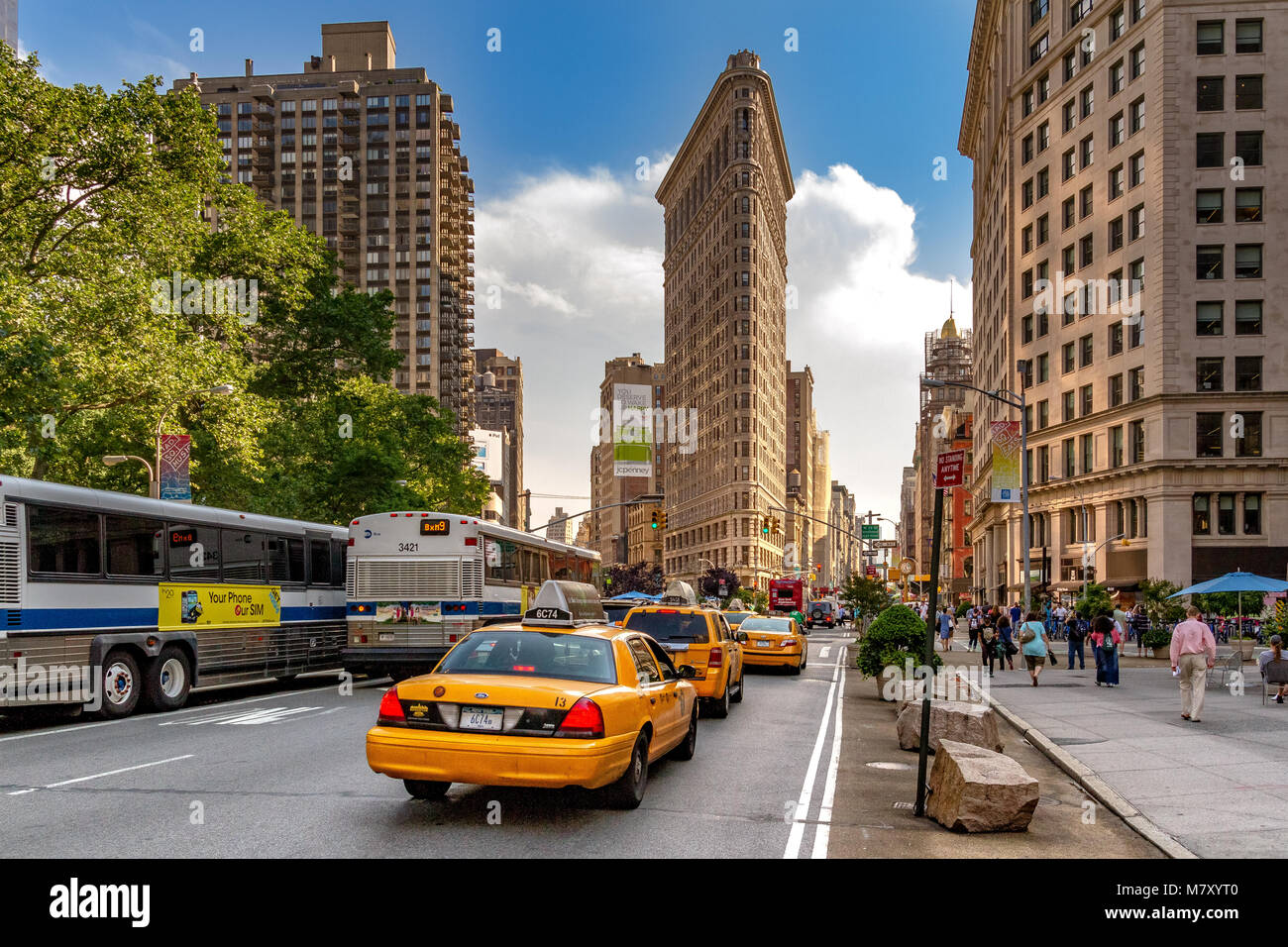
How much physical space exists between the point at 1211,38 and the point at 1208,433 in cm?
2077

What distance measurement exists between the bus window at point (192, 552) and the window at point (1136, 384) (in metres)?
49.8

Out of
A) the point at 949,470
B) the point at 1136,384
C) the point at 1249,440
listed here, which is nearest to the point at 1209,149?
the point at 1136,384

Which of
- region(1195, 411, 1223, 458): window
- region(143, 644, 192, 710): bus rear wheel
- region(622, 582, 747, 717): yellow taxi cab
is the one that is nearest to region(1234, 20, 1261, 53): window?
region(1195, 411, 1223, 458): window

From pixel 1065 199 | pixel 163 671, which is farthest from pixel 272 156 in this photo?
pixel 163 671

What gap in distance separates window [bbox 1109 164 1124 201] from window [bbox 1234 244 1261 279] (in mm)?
7086

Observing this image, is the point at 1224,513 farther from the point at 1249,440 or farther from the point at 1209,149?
the point at 1209,149

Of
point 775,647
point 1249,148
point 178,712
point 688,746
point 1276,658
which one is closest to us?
point 688,746

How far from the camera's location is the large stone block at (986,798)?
8.30 metres

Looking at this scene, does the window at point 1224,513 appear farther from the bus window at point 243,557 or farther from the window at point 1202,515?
the bus window at point 243,557

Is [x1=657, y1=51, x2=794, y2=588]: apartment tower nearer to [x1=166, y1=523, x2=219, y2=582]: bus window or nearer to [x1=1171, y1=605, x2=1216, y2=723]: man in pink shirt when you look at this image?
[x1=166, y1=523, x2=219, y2=582]: bus window

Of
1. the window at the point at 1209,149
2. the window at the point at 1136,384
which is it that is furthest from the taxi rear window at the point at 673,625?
the window at the point at 1209,149

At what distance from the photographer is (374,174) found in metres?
123
